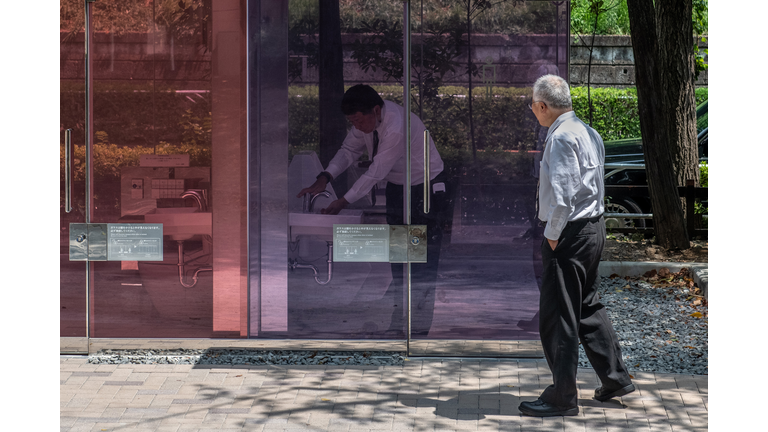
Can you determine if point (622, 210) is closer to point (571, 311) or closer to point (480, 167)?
point (480, 167)

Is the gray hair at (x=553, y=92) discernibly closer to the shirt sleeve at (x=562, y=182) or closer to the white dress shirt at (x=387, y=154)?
the shirt sleeve at (x=562, y=182)

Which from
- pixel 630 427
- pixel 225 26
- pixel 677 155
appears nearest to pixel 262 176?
pixel 225 26

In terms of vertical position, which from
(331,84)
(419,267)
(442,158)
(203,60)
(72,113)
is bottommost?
(419,267)

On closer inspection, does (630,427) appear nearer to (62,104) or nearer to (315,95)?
(315,95)

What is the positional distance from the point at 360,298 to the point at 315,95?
1.42m

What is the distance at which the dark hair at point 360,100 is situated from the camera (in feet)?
19.2

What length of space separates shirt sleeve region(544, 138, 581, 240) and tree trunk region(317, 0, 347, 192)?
1.70 meters

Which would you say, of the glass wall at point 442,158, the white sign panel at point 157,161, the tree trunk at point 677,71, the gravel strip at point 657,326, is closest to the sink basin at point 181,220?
the white sign panel at point 157,161

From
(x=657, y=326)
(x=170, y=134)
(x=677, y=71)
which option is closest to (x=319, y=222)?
(x=170, y=134)

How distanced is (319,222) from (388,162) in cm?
62

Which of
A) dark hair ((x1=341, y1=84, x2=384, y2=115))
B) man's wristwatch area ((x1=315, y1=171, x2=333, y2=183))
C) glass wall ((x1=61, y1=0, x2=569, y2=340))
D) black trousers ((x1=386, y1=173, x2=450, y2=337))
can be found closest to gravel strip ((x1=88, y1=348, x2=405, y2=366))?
glass wall ((x1=61, y1=0, x2=569, y2=340))

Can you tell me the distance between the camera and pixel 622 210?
446 inches

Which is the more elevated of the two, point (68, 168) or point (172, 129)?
point (172, 129)

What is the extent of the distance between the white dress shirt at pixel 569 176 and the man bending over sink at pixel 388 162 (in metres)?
1.23
